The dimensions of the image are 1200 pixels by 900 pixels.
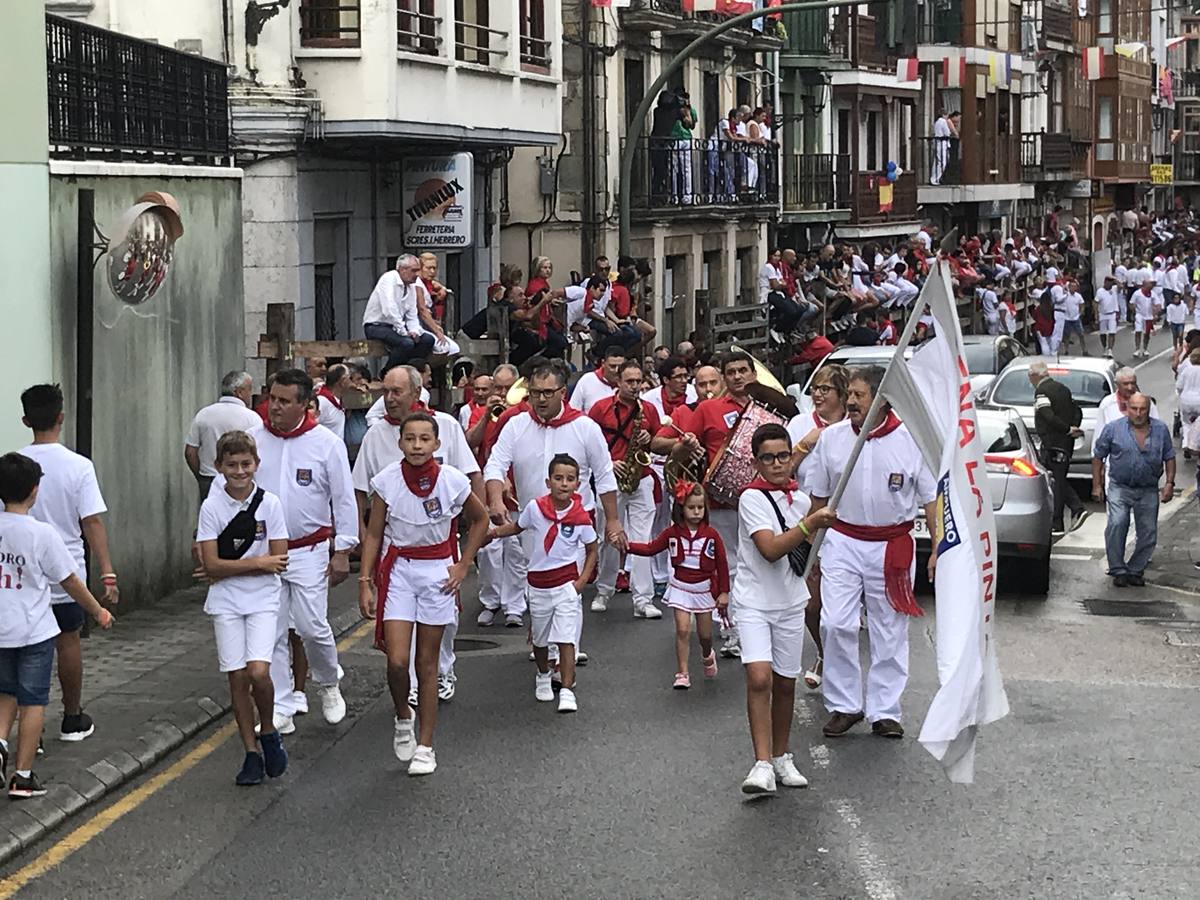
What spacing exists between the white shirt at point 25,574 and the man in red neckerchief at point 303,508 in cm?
164

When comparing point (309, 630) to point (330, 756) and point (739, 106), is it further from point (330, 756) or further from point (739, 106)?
point (739, 106)

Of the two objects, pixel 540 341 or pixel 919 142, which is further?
pixel 919 142

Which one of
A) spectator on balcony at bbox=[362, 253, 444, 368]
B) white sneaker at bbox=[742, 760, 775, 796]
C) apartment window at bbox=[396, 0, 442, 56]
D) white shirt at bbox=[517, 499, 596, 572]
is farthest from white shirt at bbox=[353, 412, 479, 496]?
apartment window at bbox=[396, 0, 442, 56]

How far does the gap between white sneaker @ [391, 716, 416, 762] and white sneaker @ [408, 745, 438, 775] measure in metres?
0.09

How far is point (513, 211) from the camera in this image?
108ft

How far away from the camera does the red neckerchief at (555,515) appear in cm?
1244

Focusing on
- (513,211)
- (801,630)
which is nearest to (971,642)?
(801,630)

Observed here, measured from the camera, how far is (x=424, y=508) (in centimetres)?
1087

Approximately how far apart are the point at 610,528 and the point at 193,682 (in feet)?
8.14

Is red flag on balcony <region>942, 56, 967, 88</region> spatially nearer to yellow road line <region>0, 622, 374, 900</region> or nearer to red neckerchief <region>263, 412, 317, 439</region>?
red neckerchief <region>263, 412, 317, 439</region>

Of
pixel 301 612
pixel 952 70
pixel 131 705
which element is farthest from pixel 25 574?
pixel 952 70

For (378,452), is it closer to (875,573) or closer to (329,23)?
(875,573)

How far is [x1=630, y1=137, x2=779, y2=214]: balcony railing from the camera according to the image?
35.7m

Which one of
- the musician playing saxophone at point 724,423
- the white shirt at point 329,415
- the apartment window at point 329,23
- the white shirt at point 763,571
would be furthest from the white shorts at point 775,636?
the apartment window at point 329,23
